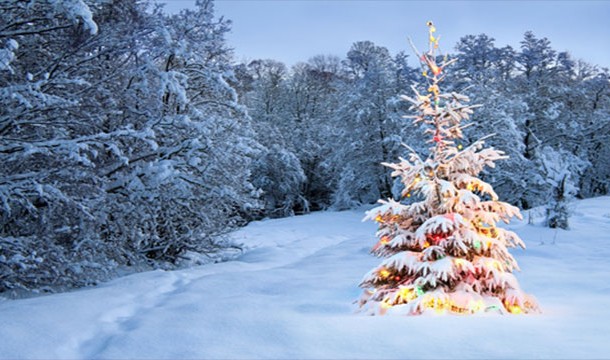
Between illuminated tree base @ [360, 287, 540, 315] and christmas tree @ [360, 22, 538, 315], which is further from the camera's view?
christmas tree @ [360, 22, 538, 315]

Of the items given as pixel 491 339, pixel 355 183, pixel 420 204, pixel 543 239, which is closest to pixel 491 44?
pixel 355 183

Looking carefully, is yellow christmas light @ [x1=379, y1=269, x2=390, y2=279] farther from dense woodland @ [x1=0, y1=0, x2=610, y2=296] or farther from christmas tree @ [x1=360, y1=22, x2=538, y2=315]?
dense woodland @ [x1=0, y1=0, x2=610, y2=296]

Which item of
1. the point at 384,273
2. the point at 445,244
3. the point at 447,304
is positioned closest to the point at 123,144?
the point at 384,273

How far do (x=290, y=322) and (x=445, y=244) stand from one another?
174 centimetres

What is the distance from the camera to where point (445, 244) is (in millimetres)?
4699

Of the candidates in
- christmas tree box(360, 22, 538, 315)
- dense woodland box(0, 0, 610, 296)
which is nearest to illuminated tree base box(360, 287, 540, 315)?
christmas tree box(360, 22, 538, 315)

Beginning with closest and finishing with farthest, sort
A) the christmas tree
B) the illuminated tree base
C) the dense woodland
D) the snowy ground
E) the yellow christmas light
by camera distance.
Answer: the snowy ground
the illuminated tree base
the christmas tree
the yellow christmas light
the dense woodland

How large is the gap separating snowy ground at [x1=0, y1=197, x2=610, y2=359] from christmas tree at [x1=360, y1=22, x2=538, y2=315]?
36cm

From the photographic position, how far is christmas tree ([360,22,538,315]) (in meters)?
4.51

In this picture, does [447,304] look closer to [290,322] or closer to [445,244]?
[445,244]

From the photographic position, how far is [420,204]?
508 cm

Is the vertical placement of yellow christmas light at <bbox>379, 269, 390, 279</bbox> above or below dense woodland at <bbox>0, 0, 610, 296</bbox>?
below

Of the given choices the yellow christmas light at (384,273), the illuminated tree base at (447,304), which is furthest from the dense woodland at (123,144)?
the illuminated tree base at (447,304)

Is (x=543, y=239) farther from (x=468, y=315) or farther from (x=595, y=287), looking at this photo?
(x=468, y=315)
